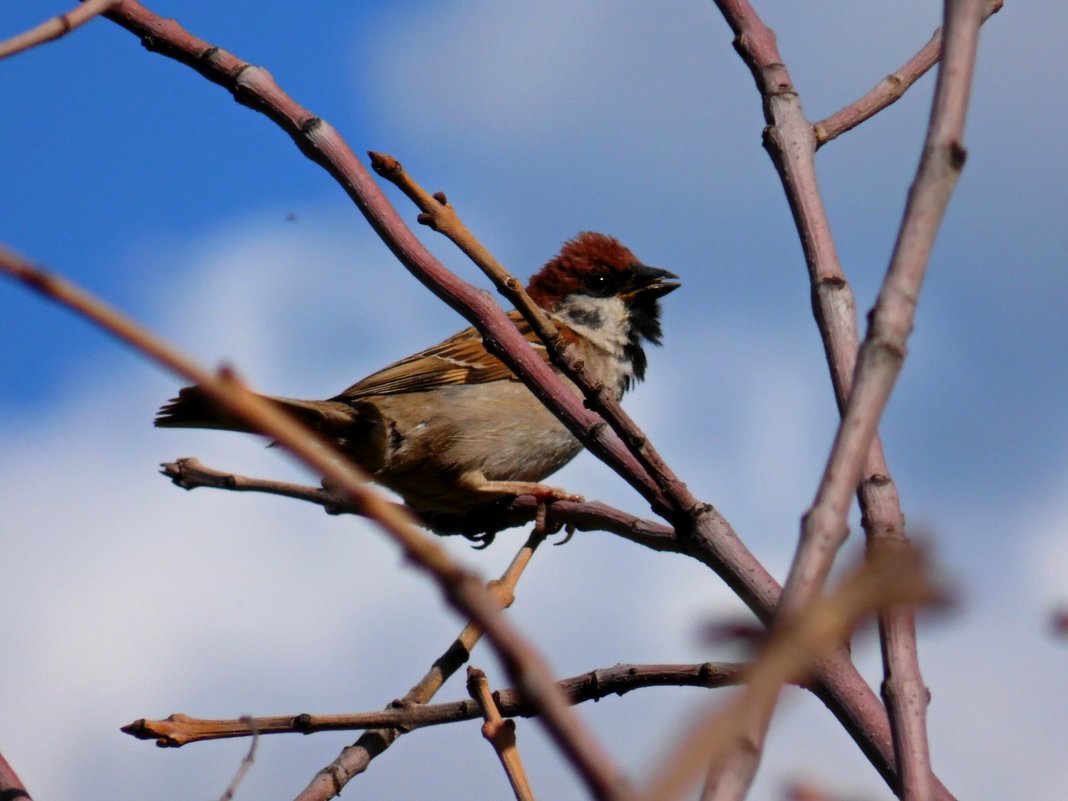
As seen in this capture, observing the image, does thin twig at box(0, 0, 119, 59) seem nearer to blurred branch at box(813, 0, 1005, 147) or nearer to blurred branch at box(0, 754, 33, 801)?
blurred branch at box(0, 754, 33, 801)

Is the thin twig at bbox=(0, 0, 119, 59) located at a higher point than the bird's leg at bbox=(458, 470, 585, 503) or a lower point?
lower

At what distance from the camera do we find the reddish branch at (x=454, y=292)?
1.77 metres

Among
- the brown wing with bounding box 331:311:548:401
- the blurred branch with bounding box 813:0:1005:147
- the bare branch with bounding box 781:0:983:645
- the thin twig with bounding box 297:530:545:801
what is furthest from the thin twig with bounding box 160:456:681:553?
the brown wing with bounding box 331:311:548:401

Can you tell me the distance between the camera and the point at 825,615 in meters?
0.56

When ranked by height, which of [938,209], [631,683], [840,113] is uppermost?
[840,113]

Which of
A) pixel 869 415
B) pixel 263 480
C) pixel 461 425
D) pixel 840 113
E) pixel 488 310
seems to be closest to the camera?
pixel 869 415

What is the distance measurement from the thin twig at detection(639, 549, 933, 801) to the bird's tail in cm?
333

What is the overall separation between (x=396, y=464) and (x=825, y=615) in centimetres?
452

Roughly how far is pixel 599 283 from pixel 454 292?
4.16m

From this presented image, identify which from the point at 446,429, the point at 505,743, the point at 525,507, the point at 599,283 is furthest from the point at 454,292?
the point at 599,283

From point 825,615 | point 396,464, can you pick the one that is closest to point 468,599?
point 825,615

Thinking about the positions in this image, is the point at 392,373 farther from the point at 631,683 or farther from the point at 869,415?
the point at 869,415

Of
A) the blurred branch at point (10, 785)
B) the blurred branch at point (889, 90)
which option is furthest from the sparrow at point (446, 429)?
the blurred branch at point (10, 785)

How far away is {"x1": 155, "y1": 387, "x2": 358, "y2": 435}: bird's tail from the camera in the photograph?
14.0ft
